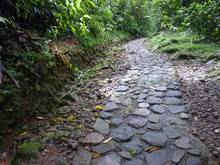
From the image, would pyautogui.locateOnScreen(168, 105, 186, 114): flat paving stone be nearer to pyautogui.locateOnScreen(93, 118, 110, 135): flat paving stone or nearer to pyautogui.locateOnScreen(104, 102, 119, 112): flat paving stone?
pyautogui.locateOnScreen(104, 102, 119, 112): flat paving stone

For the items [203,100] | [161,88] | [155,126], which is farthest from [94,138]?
[161,88]

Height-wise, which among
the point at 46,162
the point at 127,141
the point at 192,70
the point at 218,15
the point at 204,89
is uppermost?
the point at 218,15

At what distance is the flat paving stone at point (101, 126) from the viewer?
130 inches

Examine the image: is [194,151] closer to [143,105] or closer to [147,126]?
[147,126]

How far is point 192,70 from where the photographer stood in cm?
561

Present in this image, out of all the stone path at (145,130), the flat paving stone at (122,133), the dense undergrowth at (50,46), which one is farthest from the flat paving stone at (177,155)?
the dense undergrowth at (50,46)

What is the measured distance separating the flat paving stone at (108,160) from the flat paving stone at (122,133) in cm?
35

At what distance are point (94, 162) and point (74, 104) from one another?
1.46m

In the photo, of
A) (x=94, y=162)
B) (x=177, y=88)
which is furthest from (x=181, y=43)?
(x=94, y=162)

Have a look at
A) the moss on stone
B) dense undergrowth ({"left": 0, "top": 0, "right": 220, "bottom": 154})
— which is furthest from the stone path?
dense undergrowth ({"left": 0, "top": 0, "right": 220, "bottom": 154})

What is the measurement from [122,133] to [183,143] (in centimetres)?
76

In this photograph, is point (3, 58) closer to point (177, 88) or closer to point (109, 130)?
point (109, 130)

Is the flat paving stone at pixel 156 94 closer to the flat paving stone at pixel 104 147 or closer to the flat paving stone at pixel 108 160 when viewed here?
the flat paving stone at pixel 104 147

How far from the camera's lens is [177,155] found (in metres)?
2.83
